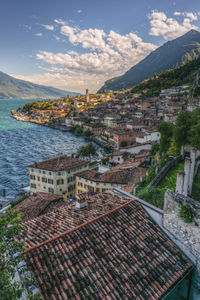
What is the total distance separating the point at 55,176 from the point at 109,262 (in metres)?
25.0

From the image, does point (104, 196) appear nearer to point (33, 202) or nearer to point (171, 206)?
point (171, 206)

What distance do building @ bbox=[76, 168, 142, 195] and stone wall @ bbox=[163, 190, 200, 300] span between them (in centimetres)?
1731

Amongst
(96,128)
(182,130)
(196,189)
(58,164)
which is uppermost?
(182,130)

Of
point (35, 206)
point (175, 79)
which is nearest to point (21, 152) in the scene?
point (35, 206)

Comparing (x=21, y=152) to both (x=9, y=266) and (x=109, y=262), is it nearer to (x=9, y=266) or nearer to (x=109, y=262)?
(x=109, y=262)

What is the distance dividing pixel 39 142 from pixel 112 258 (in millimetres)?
68924

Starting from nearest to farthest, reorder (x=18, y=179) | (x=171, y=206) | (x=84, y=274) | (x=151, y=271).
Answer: (x=84, y=274) → (x=151, y=271) → (x=171, y=206) → (x=18, y=179)

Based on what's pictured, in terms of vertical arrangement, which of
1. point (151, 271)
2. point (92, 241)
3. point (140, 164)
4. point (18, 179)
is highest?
point (92, 241)

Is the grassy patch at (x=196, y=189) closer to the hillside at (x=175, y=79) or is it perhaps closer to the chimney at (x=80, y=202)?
the chimney at (x=80, y=202)

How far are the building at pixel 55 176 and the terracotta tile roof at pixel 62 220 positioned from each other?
71.1ft

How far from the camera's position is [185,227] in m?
6.33

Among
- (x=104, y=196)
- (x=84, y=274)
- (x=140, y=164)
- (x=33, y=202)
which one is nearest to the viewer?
(x=84, y=274)

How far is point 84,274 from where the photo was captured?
16.5 ft

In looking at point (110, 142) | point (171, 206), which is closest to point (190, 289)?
point (171, 206)
